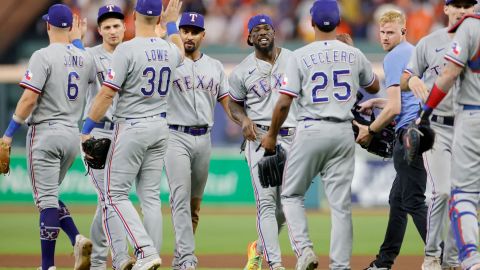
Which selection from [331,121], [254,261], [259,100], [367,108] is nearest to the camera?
[331,121]

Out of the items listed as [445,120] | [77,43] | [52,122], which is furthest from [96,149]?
[445,120]

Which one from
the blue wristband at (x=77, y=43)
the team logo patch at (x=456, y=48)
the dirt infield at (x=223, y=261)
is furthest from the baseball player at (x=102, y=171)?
the team logo patch at (x=456, y=48)

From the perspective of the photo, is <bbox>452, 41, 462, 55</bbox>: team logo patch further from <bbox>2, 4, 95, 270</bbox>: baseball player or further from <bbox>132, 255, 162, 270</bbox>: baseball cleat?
<bbox>2, 4, 95, 270</bbox>: baseball player

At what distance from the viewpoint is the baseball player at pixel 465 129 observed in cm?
759

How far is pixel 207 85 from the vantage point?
9656 millimetres

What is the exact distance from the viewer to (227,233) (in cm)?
1432

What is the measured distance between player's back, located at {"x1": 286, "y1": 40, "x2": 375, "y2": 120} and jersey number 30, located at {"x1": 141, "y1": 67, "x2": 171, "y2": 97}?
1.12 meters

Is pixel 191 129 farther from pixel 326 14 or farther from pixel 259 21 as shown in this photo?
pixel 326 14

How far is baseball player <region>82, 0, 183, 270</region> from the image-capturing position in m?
8.34

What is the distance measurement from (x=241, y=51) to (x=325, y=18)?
11579 mm

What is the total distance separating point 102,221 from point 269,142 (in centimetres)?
165

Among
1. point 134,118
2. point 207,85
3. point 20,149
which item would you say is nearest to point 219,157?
point 20,149

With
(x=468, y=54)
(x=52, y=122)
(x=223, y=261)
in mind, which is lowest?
(x=223, y=261)

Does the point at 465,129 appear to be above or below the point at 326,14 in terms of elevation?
below
